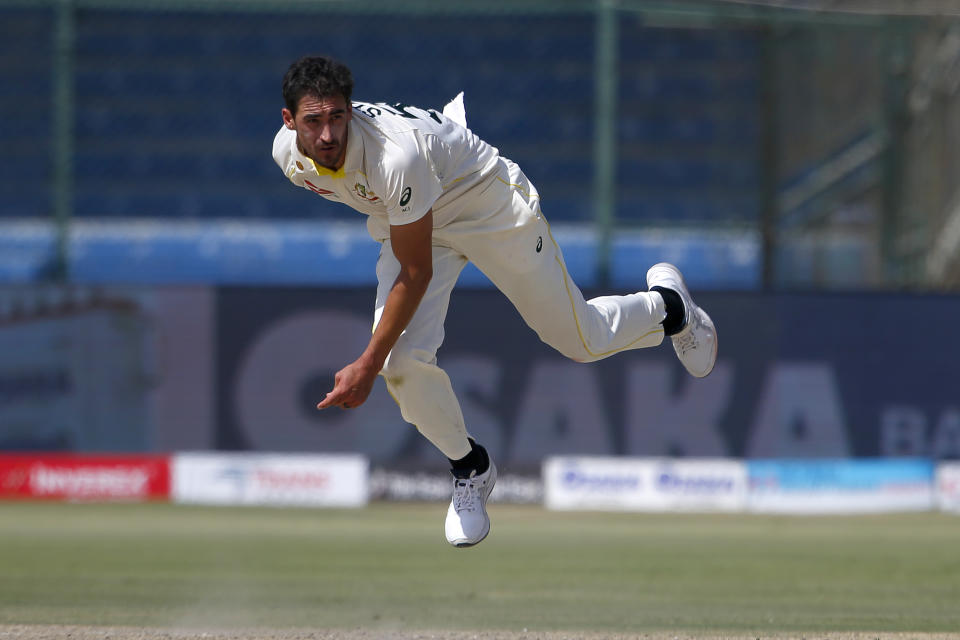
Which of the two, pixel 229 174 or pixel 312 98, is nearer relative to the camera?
pixel 312 98

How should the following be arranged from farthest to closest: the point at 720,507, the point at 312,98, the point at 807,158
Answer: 1. the point at 807,158
2. the point at 720,507
3. the point at 312,98

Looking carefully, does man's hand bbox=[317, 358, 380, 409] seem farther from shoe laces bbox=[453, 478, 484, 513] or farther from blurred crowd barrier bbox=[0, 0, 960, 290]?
blurred crowd barrier bbox=[0, 0, 960, 290]

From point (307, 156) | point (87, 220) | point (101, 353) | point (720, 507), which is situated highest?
point (307, 156)

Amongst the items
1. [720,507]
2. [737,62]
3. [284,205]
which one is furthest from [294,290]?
[737,62]

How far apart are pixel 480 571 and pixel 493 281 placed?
16.1 feet

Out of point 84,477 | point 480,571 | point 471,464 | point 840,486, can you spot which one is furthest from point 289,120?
point 840,486

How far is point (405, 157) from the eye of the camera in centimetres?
454

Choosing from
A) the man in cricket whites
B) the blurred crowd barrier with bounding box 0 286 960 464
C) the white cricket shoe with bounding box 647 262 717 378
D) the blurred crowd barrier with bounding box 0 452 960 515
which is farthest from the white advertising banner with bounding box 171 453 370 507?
the man in cricket whites

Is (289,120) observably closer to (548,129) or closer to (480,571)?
(480,571)

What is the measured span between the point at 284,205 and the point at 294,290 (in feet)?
7.15

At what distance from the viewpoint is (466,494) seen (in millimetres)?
5340

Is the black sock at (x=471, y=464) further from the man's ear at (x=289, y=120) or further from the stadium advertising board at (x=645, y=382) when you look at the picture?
the stadium advertising board at (x=645, y=382)

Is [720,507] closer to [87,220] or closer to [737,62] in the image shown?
[737,62]

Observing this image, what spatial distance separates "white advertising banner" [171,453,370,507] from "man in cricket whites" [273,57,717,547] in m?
9.07
